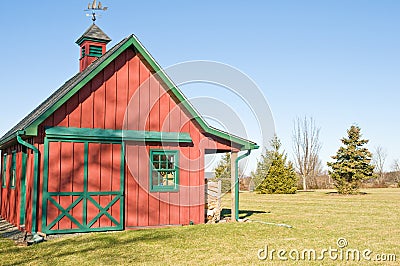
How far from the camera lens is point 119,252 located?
983cm

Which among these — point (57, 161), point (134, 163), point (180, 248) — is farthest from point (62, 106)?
point (180, 248)

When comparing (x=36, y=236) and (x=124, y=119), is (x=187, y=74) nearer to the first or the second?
(x=124, y=119)

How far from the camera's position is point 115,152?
12984 mm

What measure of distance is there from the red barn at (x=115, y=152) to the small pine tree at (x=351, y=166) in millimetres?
22286

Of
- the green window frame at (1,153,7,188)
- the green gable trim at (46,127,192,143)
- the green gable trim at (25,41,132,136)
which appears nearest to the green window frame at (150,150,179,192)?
the green gable trim at (46,127,192,143)

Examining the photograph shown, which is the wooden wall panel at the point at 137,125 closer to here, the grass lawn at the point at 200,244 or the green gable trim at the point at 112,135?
the green gable trim at the point at 112,135

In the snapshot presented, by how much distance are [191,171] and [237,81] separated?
141 inches

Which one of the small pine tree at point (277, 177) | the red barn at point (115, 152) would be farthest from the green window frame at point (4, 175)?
the small pine tree at point (277, 177)

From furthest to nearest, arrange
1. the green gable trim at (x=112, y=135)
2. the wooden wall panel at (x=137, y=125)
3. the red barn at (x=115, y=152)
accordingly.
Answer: the wooden wall panel at (x=137, y=125)
the green gable trim at (x=112, y=135)
the red barn at (x=115, y=152)

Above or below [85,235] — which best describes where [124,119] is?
above

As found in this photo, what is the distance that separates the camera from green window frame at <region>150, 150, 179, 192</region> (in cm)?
1357

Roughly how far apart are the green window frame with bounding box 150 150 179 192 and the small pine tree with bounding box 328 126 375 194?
950 inches

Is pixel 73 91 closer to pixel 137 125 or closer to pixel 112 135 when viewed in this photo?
pixel 112 135

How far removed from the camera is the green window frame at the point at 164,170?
13566 millimetres
